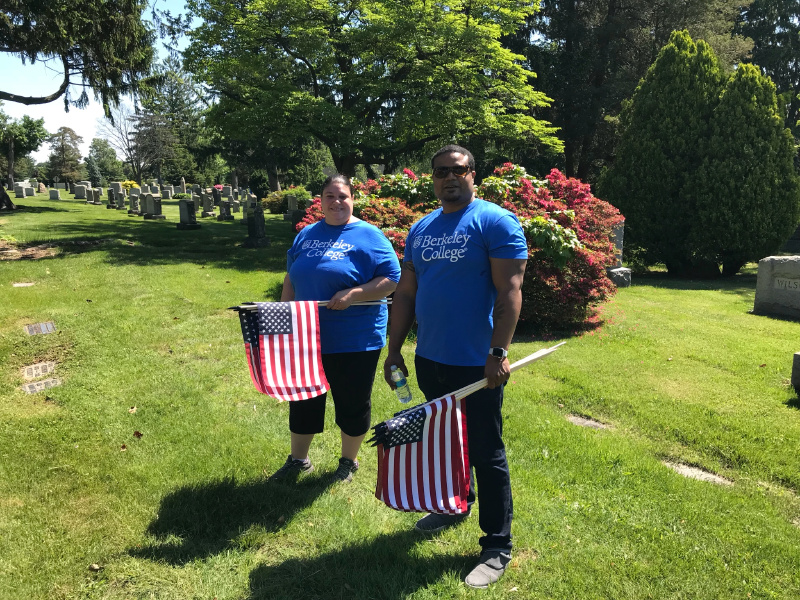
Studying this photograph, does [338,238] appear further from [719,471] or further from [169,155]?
[169,155]

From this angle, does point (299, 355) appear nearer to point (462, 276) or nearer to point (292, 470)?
point (292, 470)

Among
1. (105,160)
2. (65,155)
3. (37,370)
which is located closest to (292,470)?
(37,370)

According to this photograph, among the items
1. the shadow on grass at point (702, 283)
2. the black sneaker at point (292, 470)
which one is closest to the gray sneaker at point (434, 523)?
the black sneaker at point (292, 470)

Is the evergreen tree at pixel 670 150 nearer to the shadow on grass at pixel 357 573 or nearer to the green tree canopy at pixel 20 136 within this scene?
the shadow on grass at pixel 357 573

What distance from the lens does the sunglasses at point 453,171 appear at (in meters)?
2.67

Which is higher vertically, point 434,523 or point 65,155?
point 65,155

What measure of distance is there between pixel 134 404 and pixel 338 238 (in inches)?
113

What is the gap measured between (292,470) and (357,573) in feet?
3.53

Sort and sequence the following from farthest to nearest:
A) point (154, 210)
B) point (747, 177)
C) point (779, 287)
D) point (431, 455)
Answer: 1. point (154, 210)
2. point (747, 177)
3. point (779, 287)
4. point (431, 455)

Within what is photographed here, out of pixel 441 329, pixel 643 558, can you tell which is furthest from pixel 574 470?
pixel 441 329

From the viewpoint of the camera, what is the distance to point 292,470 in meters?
3.71

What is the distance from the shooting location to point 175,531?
314 cm

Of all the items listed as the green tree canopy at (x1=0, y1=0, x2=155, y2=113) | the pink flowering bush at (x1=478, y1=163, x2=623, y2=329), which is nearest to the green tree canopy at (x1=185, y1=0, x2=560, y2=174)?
the green tree canopy at (x1=0, y1=0, x2=155, y2=113)

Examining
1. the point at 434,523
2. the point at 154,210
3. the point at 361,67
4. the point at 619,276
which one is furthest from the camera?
the point at 154,210
